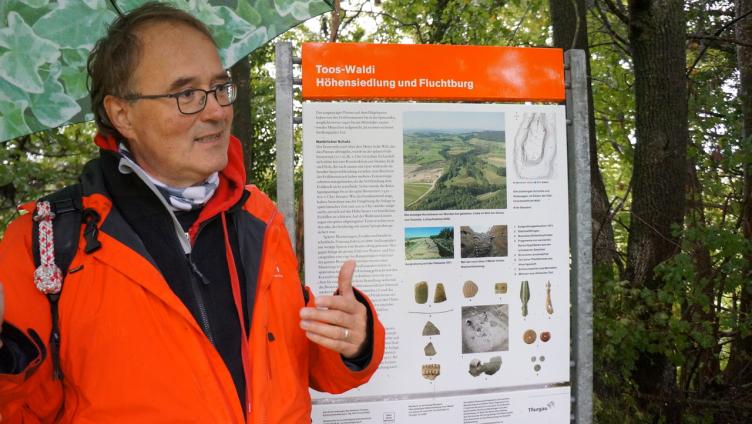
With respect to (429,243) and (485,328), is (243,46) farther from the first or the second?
(485,328)

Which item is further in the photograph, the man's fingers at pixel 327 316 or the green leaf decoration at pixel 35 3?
the green leaf decoration at pixel 35 3

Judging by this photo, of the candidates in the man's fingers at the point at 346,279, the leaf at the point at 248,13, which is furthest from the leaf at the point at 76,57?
the man's fingers at the point at 346,279

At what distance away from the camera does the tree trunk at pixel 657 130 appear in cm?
474

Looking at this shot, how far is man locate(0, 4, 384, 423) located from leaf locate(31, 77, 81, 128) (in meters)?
0.16

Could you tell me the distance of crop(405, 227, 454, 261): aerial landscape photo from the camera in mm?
2881

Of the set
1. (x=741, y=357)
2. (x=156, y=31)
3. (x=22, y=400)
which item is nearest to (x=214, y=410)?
(x=22, y=400)

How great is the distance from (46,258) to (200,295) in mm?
401

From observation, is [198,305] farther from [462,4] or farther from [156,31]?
[462,4]

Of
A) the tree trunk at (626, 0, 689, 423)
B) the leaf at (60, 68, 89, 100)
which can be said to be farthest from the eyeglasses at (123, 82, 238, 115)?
the tree trunk at (626, 0, 689, 423)

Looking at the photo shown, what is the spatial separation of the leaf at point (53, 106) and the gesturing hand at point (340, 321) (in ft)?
3.47

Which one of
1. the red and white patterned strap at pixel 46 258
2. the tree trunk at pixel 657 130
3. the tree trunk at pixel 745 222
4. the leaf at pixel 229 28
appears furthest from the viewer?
the tree trunk at pixel 745 222

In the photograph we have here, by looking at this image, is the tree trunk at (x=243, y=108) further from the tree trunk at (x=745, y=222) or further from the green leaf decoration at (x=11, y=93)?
the tree trunk at (x=745, y=222)

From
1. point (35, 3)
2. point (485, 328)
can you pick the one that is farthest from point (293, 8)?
point (485, 328)

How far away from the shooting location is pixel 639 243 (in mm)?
4926
